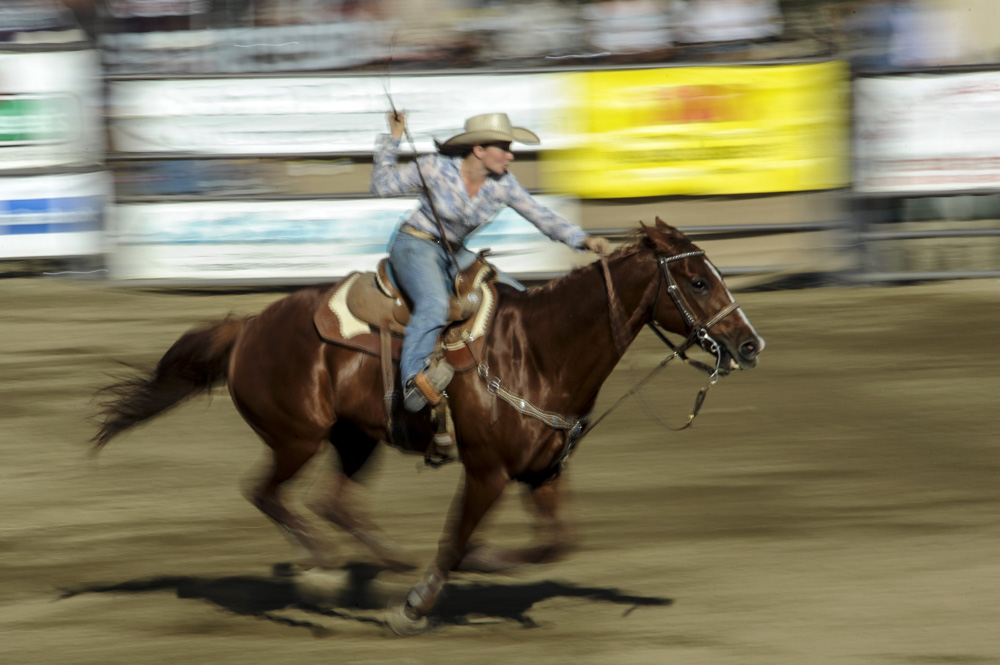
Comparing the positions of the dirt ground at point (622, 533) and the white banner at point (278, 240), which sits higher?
the white banner at point (278, 240)

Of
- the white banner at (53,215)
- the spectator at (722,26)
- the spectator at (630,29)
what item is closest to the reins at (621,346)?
the spectator at (630,29)

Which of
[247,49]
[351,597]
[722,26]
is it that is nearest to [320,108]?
[247,49]

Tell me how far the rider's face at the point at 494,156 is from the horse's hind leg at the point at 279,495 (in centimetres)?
147

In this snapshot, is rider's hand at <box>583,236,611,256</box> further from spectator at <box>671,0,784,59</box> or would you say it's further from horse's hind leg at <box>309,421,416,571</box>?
spectator at <box>671,0,784,59</box>

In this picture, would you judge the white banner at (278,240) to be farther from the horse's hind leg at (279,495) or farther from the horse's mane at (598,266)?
the horse's mane at (598,266)

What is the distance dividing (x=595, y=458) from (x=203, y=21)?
23.2 ft

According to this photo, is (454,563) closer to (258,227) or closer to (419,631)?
(419,631)

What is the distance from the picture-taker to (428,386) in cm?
524

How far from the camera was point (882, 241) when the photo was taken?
41.2 feet

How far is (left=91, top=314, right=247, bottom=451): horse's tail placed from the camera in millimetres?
6160

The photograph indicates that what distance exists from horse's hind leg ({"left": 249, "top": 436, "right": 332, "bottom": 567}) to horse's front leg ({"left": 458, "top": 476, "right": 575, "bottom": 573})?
27.9 inches

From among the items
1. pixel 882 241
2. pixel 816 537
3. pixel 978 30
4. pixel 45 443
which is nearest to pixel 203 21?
pixel 45 443

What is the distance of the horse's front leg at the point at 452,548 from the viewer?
524 centimetres

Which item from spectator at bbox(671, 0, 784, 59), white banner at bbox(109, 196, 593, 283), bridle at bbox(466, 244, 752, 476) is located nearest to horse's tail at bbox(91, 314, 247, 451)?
bridle at bbox(466, 244, 752, 476)
